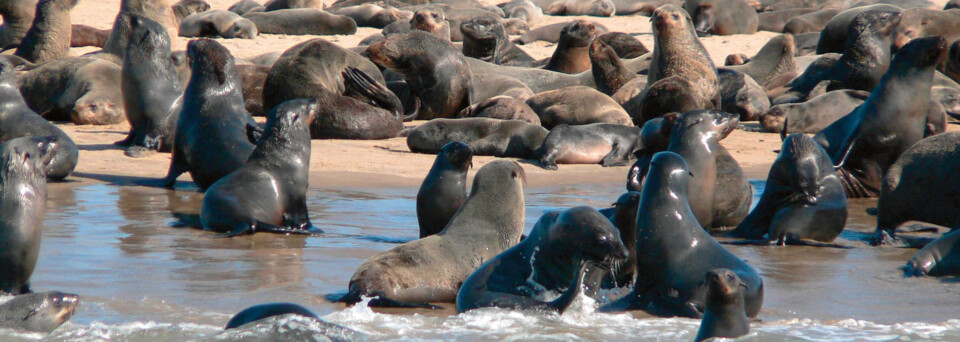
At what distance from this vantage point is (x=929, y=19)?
567 inches

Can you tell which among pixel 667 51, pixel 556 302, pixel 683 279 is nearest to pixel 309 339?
pixel 556 302

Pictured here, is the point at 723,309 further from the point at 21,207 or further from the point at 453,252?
the point at 21,207

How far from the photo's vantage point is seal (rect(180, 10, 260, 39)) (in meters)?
19.5

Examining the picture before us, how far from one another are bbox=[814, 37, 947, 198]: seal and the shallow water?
0.98 meters

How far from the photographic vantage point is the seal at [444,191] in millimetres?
6020

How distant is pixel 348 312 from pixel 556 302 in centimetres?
79

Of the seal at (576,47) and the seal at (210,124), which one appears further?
the seal at (576,47)

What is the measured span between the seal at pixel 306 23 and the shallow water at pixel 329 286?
13.9 metres

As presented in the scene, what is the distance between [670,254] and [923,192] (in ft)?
9.15

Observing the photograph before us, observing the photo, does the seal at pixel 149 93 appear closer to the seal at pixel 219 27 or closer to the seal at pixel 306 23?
the seal at pixel 219 27

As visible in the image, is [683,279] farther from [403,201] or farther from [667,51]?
[667,51]

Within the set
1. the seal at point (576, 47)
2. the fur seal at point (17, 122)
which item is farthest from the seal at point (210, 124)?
the seal at point (576, 47)

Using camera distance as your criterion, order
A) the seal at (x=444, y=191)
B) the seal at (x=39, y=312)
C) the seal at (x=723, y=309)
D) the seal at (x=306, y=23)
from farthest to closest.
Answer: the seal at (x=306, y=23), the seal at (x=444, y=191), the seal at (x=39, y=312), the seal at (x=723, y=309)

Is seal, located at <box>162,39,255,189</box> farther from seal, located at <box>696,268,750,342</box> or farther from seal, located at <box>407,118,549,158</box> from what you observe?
seal, located at <box>696,268,750,342</box>
